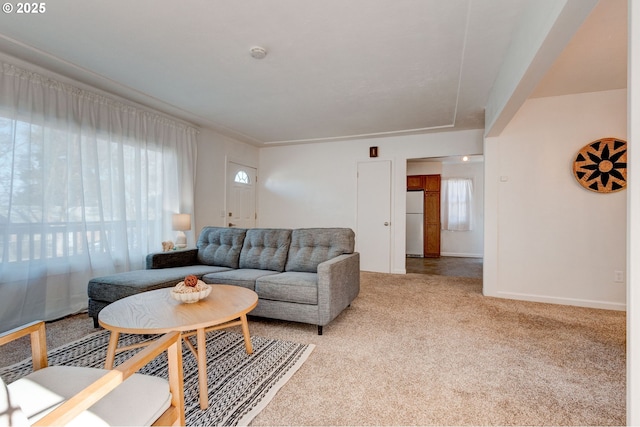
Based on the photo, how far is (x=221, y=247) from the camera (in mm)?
3443

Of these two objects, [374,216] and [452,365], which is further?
[374,216]

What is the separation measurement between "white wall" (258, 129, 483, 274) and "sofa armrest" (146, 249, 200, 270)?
2547 millimetres

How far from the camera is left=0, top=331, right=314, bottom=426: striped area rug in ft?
4.83

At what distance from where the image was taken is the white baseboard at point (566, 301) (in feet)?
10.2

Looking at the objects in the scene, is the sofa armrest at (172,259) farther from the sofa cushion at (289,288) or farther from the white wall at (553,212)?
the white wall at (553,212)

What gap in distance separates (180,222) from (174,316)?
2406 millimetres

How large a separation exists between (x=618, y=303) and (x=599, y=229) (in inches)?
32.2

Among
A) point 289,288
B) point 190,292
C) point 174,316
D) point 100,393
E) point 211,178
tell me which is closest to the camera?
point 100,393

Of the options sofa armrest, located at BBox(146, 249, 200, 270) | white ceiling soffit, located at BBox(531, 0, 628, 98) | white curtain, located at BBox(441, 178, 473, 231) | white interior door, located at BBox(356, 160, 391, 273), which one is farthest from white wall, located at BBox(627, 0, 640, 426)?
white curtain, located at BBox(441, 178, 473, 231)

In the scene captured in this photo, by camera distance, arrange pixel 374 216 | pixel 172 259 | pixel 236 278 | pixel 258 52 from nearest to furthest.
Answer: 1. pixel 258 52
2. pixel 236 278
3. pixel 172 259
4. pixel 374 216

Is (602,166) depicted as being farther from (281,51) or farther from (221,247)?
(221,247)

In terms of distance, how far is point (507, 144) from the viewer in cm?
358

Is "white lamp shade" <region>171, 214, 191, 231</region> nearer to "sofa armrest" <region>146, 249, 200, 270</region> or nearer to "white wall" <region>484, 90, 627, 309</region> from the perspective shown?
"sofa armrest" <region>146, 249, 200, 270</region>

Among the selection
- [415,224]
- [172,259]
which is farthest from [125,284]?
[415,224]
